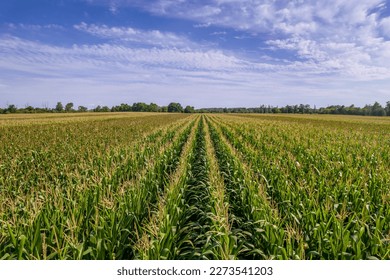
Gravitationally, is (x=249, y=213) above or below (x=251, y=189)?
below

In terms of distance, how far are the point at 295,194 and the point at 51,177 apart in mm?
7944

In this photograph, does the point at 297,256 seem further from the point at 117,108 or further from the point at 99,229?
the point at 117,108

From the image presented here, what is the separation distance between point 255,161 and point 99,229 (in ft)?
23.0

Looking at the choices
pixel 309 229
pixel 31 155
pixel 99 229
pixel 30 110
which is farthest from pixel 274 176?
pixel 30 110

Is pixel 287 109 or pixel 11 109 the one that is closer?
pixel 11 109

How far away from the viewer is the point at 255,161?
386 inches

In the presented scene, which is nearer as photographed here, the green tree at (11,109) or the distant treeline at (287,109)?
the green tree at (11,109)

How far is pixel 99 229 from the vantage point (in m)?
3.89

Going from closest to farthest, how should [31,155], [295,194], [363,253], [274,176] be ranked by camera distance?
[363,253]
[295,194]
[274,176]
[31,155]

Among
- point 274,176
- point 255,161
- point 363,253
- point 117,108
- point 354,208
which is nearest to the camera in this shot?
point 363,253

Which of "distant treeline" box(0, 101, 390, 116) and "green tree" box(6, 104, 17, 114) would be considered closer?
"green tree" box(6, 104, 17, 114)

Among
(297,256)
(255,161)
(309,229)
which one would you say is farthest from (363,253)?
(255,161)
